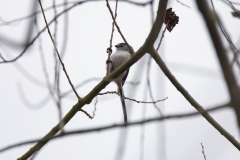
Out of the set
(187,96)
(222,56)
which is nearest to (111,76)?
(187,96)

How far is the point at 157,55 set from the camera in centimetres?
221

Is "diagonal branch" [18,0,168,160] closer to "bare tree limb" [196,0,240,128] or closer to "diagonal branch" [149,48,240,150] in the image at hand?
"diagonal branch" [149,48,240,150]

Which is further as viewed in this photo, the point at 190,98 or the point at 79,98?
the point at 79,98

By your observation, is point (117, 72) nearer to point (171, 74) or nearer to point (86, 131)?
point (171, 74)

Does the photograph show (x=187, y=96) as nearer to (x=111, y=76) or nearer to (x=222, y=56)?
(x=111, y=76)

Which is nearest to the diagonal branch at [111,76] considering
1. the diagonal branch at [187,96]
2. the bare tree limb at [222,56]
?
the diagonal branch at [187,96]

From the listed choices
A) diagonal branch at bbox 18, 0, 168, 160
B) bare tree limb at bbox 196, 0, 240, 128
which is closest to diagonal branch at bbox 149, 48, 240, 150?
diagonal branch at bbox 18, 0, 168, 160

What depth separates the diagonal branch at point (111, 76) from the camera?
6.09 ft

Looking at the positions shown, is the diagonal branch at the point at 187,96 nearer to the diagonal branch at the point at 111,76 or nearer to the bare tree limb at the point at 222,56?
the diagonal branch at the point at 111,76

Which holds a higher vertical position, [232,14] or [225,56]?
[232,14]

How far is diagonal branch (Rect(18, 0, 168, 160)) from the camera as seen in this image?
1.86 meters

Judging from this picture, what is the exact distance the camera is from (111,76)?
2.50 m

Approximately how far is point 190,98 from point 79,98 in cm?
98

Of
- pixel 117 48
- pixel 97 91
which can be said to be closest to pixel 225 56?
pixel 97 91
